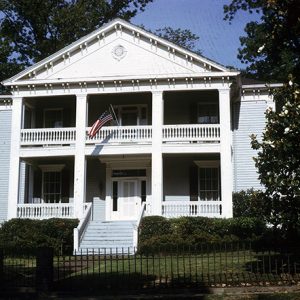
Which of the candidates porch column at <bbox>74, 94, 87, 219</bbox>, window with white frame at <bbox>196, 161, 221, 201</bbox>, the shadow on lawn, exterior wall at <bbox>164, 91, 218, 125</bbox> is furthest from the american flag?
the shadow on lawn

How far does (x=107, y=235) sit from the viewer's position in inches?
958

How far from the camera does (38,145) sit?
2717 centimetres

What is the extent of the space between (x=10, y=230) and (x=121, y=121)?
7.94 m

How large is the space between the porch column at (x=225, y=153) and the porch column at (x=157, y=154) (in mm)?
2760

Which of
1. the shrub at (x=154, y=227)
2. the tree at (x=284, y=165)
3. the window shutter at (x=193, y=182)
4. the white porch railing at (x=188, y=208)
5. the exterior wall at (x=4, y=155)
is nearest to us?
the tree at (x=284, y=165)

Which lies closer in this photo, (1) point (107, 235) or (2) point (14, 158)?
(1) point (107, 235)

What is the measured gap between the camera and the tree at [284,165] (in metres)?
12.4

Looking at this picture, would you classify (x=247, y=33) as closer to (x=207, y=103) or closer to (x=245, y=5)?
(x=245, y=5)

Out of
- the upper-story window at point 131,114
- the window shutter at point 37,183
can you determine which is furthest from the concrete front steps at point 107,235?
the upper-story window at point 131,114

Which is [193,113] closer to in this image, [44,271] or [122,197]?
[122,197]

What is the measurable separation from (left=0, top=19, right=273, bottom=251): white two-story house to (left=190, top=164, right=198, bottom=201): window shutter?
5cm

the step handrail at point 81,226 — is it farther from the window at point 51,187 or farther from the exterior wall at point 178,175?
the exterior wall at point 178,175

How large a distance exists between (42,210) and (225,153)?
8886mm

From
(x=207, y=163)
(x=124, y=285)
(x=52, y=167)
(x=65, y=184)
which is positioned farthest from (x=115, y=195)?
(x=124, y=285)
